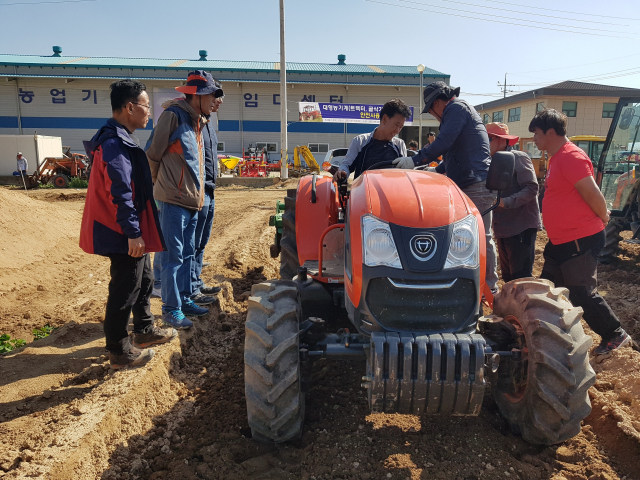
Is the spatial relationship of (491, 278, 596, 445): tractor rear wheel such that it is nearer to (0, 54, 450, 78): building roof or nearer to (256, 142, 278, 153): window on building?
(256, 142, 278, 153): window on building

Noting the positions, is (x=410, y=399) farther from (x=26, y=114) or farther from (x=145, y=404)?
(x=26, y=114)

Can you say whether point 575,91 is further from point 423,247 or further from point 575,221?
point 423,247

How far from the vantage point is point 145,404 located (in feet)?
10.3

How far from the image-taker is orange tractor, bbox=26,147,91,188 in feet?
63.9

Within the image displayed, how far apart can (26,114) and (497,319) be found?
34.8m

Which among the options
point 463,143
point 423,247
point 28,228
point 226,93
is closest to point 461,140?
point 463,143

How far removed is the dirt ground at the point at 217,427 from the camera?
2.53 meters

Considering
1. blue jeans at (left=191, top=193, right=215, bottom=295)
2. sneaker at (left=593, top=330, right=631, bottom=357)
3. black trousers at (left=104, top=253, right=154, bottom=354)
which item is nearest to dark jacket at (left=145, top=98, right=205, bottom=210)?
blue jeans at (left=191, top=193, right=215, bottom=295)

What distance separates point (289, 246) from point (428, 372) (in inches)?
103

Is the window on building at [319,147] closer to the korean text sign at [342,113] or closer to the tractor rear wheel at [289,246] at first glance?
the korean text sign at [342,113]

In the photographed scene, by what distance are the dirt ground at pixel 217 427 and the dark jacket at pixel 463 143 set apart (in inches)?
72.8

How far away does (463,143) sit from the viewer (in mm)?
3900

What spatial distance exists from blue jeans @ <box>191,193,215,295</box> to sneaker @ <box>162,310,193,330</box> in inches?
27.3

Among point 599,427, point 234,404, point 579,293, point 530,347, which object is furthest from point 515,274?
point 234,404
